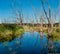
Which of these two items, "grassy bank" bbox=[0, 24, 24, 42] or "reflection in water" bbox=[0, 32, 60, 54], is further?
"grassy bank" bbox=[0, 24, 24, 42]

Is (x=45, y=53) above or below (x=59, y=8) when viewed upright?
below

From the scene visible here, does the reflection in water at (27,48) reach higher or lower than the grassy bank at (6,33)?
lower

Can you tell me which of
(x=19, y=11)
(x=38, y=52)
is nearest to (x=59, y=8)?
(x=38, y=52)

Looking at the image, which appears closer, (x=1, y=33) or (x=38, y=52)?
(x=38, y=52)

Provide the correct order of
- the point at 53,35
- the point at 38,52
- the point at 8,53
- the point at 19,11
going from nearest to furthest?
the point at 8,53 < the point at 38,52 < the point at 53,35 < the point at 19,11

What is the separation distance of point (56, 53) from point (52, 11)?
9.82m

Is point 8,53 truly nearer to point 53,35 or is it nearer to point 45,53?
point 45,53

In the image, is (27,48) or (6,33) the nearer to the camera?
(27,48)

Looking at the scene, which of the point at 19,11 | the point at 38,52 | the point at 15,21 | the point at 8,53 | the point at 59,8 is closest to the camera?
the point at 8,53

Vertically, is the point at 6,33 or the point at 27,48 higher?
the point at 6,33

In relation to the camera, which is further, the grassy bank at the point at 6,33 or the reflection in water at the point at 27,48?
the grassy bank at the point at 6,33

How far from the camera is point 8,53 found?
38.3ft

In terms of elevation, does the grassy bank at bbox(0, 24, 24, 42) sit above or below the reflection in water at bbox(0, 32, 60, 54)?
above

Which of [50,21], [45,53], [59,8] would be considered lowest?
[45,53]
